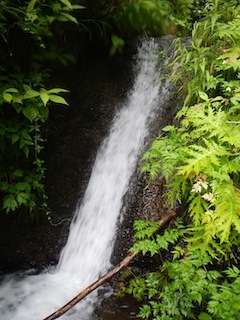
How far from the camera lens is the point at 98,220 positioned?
151 inches

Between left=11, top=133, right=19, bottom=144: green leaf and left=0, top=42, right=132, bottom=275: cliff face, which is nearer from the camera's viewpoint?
left=11, top=133, right=19, bottom=144: green leaf

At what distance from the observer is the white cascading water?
3338 mm

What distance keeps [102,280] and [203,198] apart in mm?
1215

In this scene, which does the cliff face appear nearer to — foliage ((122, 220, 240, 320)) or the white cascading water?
the white cascading water

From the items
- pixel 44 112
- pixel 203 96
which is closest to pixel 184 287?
pixel 203 96

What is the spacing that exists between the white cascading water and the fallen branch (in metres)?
0.43

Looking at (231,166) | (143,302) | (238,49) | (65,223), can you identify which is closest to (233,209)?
(231,166)

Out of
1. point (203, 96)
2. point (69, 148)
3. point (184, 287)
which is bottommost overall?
point (184, 287)

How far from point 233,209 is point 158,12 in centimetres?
351

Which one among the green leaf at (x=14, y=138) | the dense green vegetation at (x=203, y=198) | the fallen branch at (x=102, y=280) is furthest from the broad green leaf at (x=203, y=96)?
the green leaf at (x=14, y=138)

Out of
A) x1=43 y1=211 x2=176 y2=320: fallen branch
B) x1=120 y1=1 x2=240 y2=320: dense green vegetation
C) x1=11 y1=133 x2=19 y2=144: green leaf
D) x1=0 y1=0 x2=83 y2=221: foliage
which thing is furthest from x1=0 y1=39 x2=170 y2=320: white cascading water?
x1=11 y1=133 x2=19 y2=144: green leaf

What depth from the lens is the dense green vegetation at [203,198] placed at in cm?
234

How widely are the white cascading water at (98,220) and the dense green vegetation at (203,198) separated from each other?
0.57m

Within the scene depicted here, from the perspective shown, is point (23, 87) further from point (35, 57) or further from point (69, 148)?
point (69, 148)
